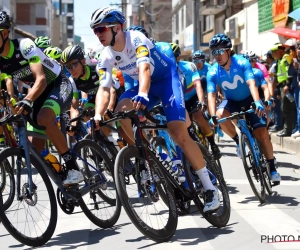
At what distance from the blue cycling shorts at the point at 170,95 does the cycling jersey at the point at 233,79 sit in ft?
6.68

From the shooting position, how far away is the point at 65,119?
8.41 meters

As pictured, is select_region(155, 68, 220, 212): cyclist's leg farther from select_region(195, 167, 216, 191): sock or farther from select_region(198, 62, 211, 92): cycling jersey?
select_region(198, 62, 211, 92): cycling jersey

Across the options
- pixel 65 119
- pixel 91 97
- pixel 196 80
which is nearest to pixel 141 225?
pixel 65 119

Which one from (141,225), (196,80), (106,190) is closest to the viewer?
(141,225)

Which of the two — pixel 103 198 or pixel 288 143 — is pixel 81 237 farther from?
pixel 288 143

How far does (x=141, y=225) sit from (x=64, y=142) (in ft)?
4.30

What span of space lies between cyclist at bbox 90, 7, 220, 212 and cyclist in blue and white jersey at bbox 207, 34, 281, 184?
5.99ft

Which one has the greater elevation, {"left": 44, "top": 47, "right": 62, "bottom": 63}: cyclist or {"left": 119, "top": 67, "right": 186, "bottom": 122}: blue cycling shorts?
{"left": 44, "top": 47, "right": 62, "bottom": 63}: cyclist

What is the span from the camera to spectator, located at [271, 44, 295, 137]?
1697cm

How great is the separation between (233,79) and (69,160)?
2.96 metres

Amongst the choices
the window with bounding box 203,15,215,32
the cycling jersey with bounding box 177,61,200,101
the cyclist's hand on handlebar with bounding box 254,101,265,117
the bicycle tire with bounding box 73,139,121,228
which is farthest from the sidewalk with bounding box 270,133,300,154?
the window with bounding box 203,15,215,32

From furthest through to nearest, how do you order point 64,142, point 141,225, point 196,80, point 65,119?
point 196,80 < point 65,119 < point 64,142 < point 141,225

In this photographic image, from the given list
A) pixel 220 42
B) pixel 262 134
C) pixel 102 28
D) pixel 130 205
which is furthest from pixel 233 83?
pixel 130 205

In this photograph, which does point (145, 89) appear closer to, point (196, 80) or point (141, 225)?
point (141, 225)
